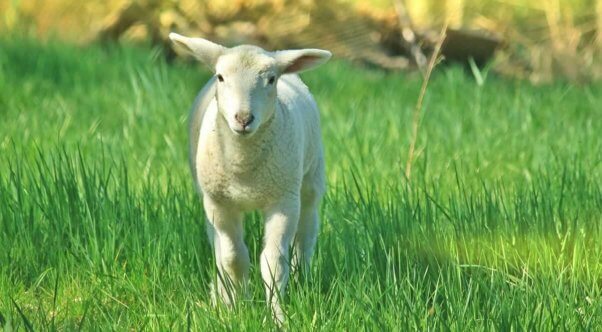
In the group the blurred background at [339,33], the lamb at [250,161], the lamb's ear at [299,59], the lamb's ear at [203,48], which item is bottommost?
the blurred background at [339,33]

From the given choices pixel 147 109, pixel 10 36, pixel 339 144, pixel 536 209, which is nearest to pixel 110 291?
pixel 536 209

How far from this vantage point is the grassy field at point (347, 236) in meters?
3.37

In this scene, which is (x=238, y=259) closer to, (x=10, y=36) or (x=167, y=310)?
(x=167, y=310)

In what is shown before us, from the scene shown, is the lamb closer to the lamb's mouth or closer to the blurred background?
the lamb's mouth

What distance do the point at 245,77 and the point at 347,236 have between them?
2.20 ft

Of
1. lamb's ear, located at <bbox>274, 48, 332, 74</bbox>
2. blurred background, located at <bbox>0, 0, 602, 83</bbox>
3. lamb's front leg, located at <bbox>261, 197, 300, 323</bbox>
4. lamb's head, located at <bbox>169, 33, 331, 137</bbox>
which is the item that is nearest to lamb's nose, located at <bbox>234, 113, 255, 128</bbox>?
lamb's head, located at <bbox>169, 33, 331, 137</bbox>

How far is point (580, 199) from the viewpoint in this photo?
4.50 meters

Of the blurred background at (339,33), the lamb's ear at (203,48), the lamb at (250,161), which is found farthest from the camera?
the blurred background at (339,33)

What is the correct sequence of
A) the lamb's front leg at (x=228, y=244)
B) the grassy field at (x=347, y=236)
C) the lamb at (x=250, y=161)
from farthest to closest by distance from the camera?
the lamb's front leg at (x=228, y=244) → the lamb at (x=250, y=161) → the grassy field at (x=347, y=236)

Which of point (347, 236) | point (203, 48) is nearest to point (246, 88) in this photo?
point (203, 48)

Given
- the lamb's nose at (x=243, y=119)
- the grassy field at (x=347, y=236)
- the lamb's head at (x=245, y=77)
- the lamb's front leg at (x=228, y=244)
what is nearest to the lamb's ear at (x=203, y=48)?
the lamb's head at (x=245, y=77)

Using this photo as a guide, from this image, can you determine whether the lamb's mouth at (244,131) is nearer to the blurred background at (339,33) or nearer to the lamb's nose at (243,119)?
the lamb's nose at (243,119)

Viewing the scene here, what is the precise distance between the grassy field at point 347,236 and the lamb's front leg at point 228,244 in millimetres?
70

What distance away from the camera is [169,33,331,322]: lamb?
11.7ft
